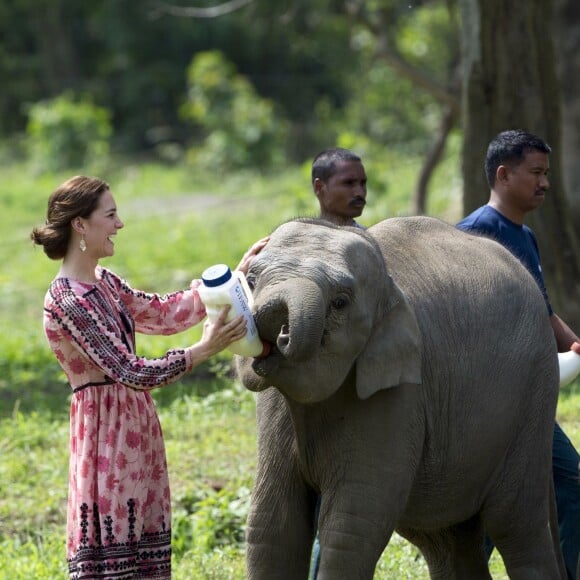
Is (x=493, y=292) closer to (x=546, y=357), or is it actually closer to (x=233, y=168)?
(x=546, y=357)

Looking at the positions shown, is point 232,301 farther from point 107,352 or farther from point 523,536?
point 523,536

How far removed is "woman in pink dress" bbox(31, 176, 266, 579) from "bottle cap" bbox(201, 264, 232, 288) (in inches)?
15.8

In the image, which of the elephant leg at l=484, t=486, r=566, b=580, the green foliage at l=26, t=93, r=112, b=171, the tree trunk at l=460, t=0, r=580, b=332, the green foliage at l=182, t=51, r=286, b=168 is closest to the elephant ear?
the elephant leg at l=484, t=486, r=566, b=580

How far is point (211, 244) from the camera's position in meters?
15.3

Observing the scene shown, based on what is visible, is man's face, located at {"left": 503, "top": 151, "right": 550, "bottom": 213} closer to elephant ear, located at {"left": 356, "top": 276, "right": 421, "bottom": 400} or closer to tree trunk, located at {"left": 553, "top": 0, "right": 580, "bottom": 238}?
elephant ear, located at {"left": 356, "top": 276, "right": 421, "bottom": 400}

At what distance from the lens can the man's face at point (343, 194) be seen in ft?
16.9

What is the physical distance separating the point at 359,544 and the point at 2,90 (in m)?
28.0

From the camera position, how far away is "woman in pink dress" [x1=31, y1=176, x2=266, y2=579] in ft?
13.5

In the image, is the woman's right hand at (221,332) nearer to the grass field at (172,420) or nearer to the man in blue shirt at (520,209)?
the man in blue shirt at (520,209)

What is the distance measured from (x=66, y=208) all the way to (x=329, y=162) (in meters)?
1.33

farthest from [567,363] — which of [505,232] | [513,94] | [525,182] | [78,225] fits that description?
[513,94]

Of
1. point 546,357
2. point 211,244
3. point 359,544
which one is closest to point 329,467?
point 359,544

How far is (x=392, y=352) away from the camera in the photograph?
392 centimetres

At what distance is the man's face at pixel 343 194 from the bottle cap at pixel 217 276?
4.66ft
